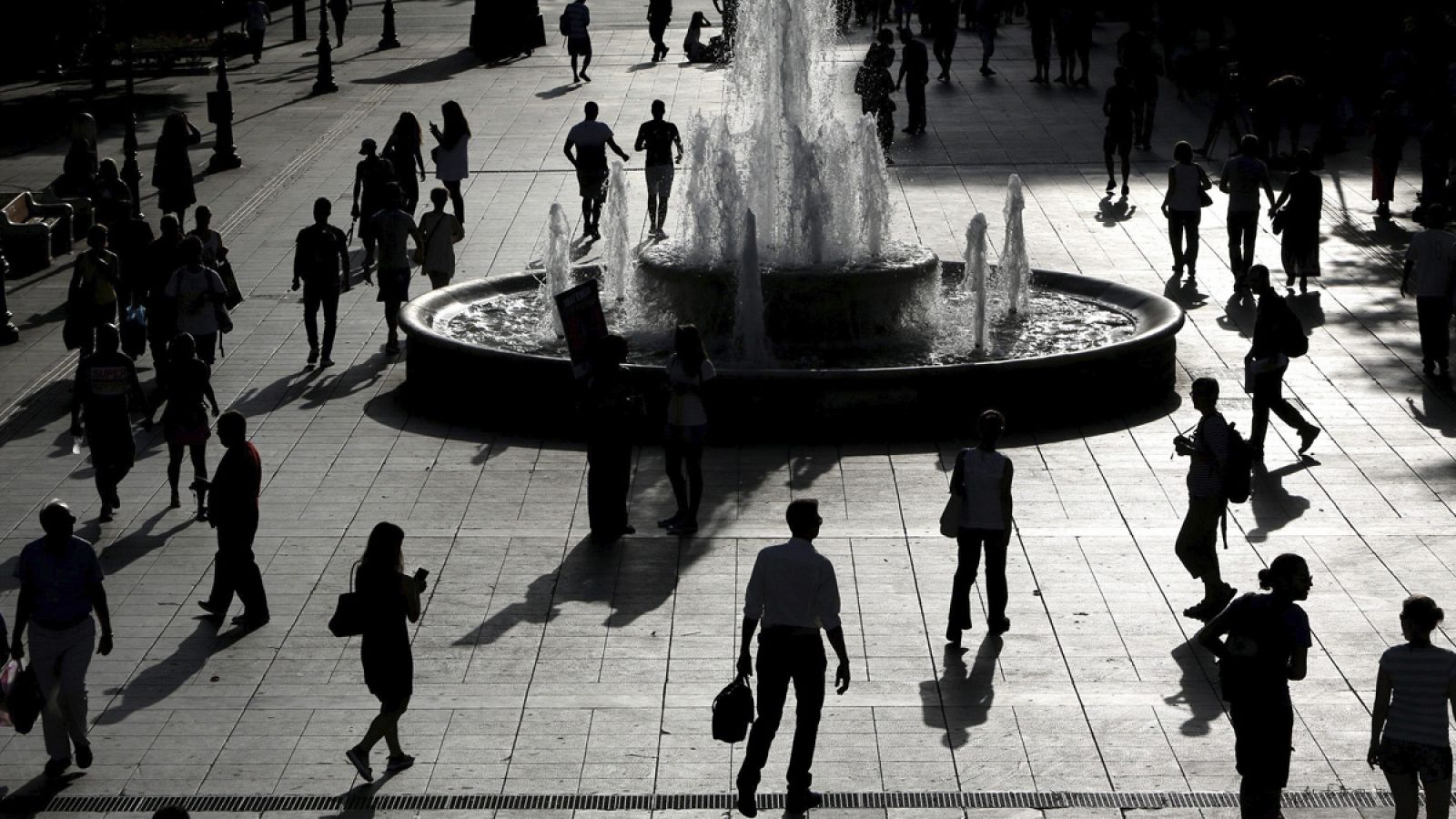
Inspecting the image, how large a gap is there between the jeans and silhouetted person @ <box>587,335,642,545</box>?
3.93 m

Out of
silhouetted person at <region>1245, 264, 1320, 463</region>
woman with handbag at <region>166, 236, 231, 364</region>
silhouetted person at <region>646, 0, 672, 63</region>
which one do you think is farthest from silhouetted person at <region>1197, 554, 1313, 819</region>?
silhouetted person at <region>646, 0, 672, 63</region>

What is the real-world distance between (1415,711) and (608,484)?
5.77 metres

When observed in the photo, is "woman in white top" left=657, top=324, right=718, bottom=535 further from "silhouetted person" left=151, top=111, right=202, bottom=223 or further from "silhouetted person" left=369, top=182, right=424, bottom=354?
"silhouetted person" left=151, top=111, right=202, bottom=223

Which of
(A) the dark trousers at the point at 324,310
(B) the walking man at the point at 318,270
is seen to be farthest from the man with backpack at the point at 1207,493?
(A) the dark trousers at the point at 324,310

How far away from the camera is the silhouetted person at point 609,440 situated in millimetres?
12789

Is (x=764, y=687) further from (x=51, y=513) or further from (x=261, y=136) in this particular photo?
(x=261, y=136)

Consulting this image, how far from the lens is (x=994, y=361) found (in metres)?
15.5

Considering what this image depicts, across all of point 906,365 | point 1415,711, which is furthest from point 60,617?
point 906,365

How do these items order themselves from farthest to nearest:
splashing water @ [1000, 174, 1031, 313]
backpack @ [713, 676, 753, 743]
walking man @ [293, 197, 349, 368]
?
splashing water @ [1000, 174, 1031, 313]
walking man @ [293, 197, 349, 368]
backpack @ [713, 676, 753, 743]

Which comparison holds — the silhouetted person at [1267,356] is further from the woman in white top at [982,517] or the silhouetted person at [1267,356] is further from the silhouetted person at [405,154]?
the silhouetted person at [405,154]

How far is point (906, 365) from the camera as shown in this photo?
651 inches

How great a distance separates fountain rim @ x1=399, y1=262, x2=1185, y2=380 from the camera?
1514cm

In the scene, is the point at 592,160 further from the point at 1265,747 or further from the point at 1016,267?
the point at 1265,747

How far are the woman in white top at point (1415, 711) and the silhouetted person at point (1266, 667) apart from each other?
13.4 inches
